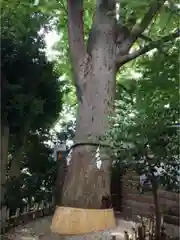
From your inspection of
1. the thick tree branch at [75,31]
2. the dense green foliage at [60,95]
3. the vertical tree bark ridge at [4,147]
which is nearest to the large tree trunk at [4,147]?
the vertical tree bark ridge at [4,147]

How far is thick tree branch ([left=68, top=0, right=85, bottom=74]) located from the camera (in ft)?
13.8

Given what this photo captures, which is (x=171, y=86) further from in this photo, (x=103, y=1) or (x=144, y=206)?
(x=144, y=206)

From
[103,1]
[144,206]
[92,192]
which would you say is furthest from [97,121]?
[144,206]

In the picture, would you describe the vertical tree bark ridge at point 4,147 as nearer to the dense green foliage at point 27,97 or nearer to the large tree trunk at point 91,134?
the dense green foliage at point 27,97

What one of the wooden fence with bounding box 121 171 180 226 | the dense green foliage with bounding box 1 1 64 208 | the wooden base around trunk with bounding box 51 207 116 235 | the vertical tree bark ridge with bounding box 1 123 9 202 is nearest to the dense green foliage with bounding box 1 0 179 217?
the dense green foliage with bounding box 1 1 64 208

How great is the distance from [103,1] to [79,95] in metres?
1.27

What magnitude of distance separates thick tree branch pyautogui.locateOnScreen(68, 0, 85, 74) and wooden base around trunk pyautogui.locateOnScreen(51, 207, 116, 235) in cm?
184

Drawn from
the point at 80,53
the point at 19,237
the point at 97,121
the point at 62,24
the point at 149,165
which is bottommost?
the point at 19,237

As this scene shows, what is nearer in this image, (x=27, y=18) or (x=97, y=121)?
(x=97, y=121)

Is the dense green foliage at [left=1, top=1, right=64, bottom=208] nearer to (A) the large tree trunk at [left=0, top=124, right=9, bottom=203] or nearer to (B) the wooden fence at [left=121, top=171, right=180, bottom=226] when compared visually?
(A) the large tree trunk at [left=0, top=124, right=9, bottom=203]

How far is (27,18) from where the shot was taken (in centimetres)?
471

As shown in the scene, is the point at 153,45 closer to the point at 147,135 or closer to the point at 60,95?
the point at 147,135

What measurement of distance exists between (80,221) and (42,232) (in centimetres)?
96

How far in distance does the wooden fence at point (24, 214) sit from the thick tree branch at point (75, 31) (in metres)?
2.19
